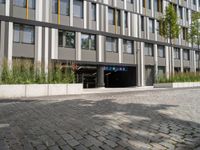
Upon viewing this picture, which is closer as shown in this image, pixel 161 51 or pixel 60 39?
pixel 60 39

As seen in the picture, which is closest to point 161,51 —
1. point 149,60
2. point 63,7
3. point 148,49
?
point 148,49

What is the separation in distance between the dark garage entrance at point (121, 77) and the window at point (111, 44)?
8.81ft

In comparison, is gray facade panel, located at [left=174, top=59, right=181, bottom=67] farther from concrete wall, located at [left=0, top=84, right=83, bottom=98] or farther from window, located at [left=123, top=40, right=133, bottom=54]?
concrete wall, located at [left=0, top=84, right=83, bottom=98]

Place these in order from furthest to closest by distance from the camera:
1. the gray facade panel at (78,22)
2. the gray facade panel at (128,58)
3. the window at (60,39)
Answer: the gray facade panel at (128,58), the gray facade panel at (78,22), the window at (60,39)

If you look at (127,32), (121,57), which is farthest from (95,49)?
(127,32)

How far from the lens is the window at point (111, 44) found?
24.7m

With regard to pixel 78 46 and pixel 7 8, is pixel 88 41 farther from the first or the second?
pixel 7 8

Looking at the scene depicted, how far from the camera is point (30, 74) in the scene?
12789 mm

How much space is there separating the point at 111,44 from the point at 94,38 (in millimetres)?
2544

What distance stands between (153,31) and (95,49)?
11.2 meters

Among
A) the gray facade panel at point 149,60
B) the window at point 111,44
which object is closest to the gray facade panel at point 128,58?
the window at point 111,44

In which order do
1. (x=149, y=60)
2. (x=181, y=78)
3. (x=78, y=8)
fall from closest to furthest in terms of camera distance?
(x=78, y=8) < (x=181, y=78) < (x=149, y=60)

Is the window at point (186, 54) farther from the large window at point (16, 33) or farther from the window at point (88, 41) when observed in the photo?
the large window at point (16, 33)

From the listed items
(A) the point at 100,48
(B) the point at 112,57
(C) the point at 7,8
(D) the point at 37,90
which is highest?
(C) the point at 7,8
